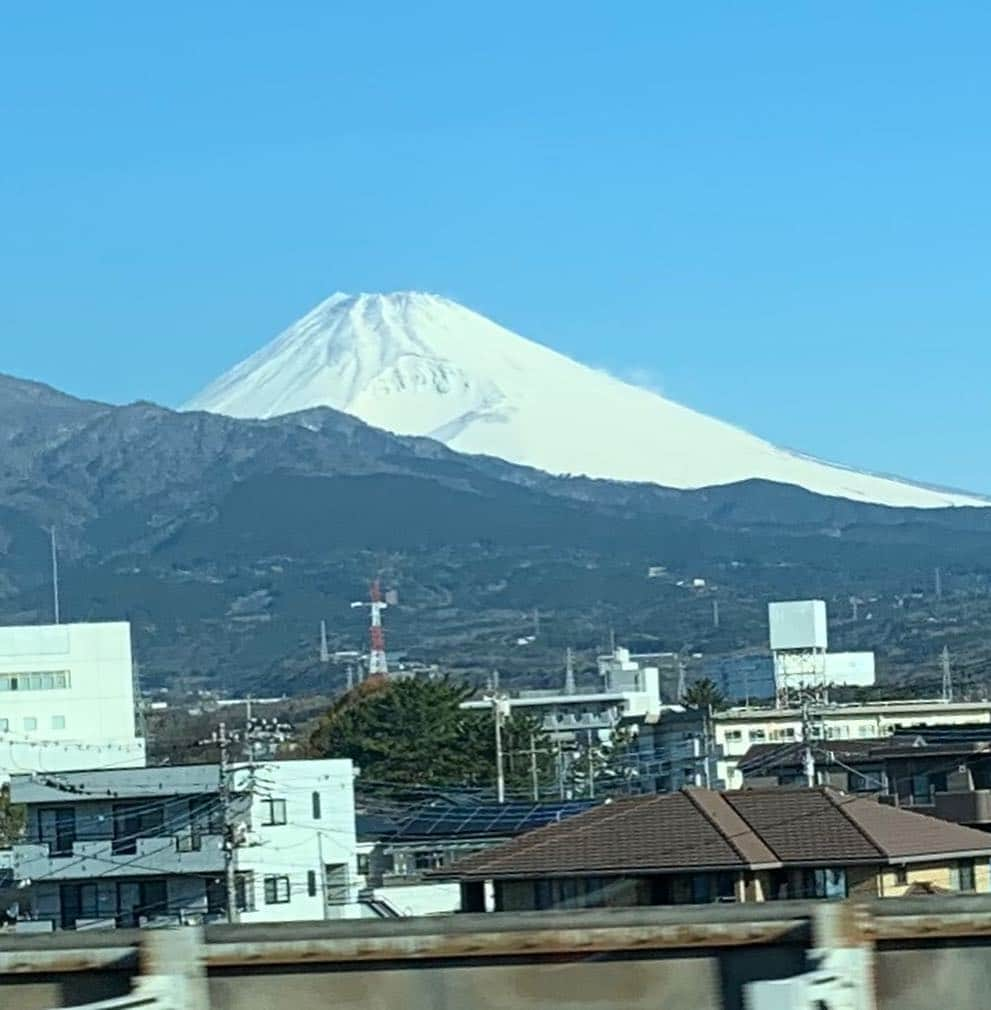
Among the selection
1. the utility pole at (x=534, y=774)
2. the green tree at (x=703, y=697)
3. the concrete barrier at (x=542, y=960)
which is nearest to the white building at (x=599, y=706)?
the green tree at (x=703, y=697)

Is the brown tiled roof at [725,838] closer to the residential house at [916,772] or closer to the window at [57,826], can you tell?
the residential house at [916,772]

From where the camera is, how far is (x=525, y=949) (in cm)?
608

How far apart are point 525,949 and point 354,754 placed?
58090 millimetres

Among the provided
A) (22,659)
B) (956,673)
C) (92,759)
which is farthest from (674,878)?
(956,673)

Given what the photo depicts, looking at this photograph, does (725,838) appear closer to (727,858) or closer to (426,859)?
(727,858)

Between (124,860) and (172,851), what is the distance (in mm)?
712

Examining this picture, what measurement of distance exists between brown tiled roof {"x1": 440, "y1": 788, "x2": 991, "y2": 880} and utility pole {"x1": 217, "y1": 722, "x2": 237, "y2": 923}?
18.7ft

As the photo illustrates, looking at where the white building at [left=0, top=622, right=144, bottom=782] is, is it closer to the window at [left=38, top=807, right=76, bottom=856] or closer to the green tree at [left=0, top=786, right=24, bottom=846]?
the green tree at [left=0, top=786, right=24, bottom=846]

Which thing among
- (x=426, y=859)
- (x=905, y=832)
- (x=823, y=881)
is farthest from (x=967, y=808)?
(x=426, y=859)

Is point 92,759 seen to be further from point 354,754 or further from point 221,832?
point 221,832

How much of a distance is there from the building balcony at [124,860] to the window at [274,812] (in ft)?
6.95

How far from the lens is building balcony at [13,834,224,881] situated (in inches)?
1276

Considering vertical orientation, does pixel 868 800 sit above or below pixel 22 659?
below

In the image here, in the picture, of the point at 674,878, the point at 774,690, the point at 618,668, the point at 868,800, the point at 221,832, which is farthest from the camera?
the point at 618,668
